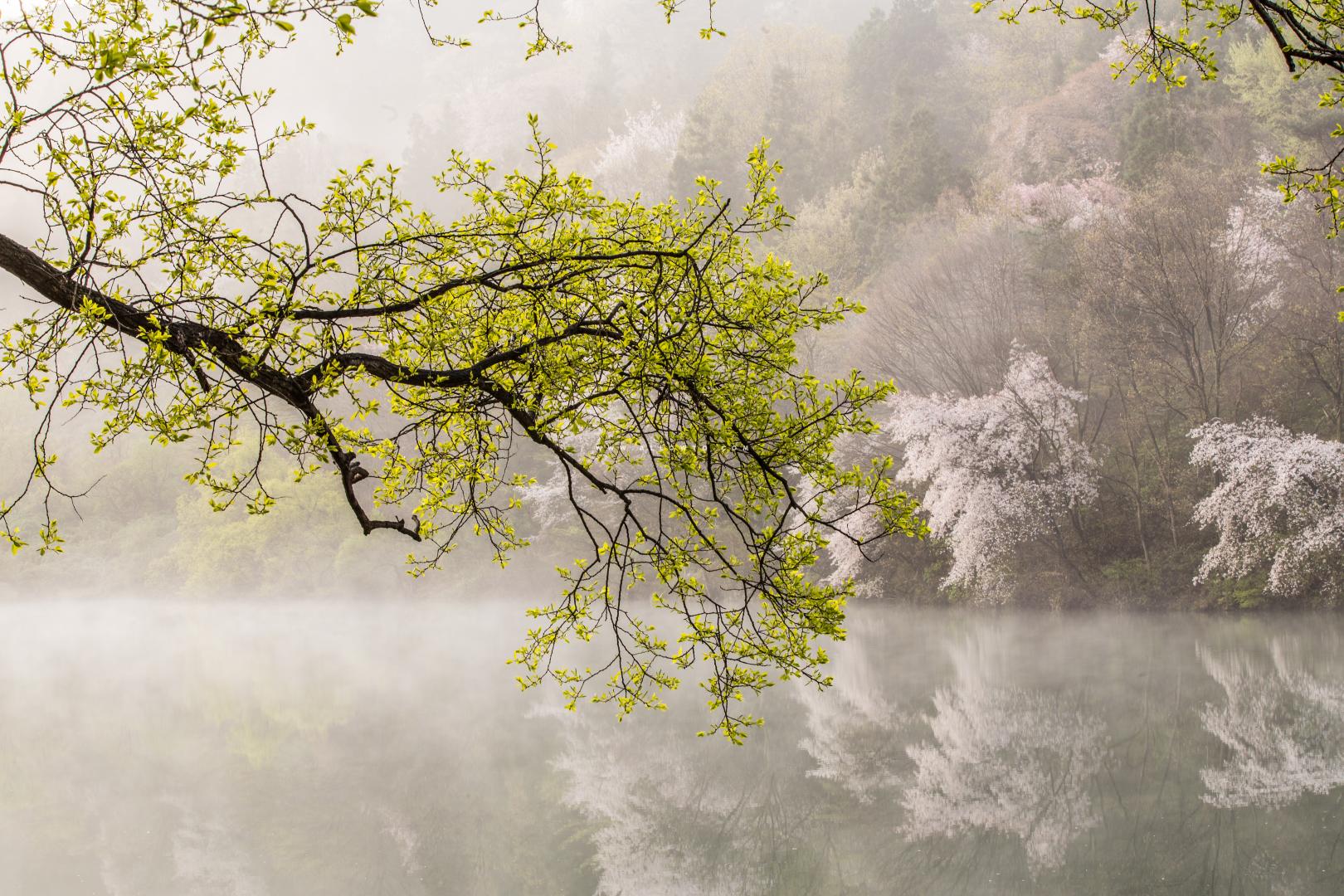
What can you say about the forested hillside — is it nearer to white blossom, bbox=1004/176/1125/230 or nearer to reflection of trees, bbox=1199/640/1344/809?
white blossom, bbox=1004/176/1125/230

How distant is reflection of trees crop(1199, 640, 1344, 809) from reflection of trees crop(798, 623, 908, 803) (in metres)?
3.35

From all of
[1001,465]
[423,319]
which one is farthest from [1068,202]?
[423,319]

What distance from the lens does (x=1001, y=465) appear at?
22312 mm

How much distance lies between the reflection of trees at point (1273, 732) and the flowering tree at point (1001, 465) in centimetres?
668

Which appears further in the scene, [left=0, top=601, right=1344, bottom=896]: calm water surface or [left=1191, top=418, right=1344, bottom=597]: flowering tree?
[left=1191, top=418, right=1344, bottom=597]: flowering tree

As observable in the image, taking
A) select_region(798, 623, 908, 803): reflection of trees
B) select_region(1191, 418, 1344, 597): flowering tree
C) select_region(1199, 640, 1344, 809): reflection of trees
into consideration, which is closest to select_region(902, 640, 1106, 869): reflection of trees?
select_region(798, 623, 908, 803): reflection of trees

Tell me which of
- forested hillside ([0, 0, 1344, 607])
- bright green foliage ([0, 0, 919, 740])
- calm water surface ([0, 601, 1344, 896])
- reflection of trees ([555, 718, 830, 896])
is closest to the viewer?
bright green foliage ([0, 0, 919, 740])

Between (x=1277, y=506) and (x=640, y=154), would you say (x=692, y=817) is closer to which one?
(x=1277, y=506)

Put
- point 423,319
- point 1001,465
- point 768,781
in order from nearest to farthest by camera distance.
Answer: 1. point 423,319
2. point 768,781
3. point 1001,465

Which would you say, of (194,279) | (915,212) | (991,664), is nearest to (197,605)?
(915,212)

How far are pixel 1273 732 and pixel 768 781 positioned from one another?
5.52 meters

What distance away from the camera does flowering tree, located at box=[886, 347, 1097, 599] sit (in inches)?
856

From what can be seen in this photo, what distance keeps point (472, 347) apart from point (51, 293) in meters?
1.50

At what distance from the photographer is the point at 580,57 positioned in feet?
233
